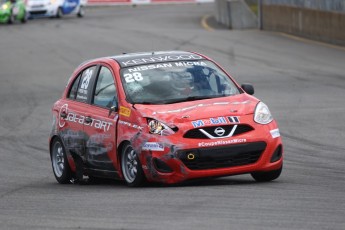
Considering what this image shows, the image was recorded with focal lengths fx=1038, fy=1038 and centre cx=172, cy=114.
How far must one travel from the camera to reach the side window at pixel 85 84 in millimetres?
12016

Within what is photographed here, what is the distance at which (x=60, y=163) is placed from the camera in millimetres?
12789

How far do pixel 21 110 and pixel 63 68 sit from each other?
6.54 m

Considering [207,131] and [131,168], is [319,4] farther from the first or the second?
[207,131]

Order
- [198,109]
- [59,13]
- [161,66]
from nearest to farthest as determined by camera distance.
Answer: [198,109], [161,66], [59,13]

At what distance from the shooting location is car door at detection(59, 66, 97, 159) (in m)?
11.9

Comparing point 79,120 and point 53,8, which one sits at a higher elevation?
point 79,120

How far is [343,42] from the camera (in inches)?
1125

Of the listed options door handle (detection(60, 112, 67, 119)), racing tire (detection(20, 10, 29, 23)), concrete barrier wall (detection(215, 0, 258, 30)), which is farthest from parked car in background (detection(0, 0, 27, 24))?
door handle (detection(60, 112, 67, 119))

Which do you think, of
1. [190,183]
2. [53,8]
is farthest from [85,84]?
[53,8]

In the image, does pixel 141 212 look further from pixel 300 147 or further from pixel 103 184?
pixel 300 147

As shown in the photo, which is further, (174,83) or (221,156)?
(174,83)

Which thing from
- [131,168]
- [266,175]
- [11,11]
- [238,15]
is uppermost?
[131,168]

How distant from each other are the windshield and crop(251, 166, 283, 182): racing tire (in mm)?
956

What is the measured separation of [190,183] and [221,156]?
1.04m
